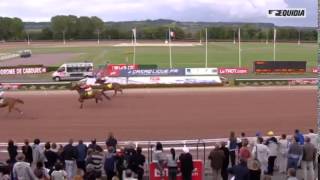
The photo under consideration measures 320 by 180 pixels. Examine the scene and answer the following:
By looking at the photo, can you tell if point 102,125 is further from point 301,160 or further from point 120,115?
point 301,160

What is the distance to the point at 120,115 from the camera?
90.5ft

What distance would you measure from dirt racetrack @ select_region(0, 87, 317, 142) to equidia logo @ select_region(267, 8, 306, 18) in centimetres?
1160

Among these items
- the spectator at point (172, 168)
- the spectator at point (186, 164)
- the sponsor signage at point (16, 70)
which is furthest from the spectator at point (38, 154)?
the sponsor signage at point (16, 70)

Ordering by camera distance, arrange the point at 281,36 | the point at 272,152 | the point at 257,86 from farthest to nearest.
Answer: the point at 281,36 → the point at 257,86 → the point at 272,152

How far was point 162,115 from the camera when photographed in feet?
91.0

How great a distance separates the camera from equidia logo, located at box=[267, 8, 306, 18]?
36.2 feet

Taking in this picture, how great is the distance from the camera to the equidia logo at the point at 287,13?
1103 cm

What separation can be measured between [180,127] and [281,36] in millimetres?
114589

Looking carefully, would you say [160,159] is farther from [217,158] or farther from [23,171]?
[23,171]

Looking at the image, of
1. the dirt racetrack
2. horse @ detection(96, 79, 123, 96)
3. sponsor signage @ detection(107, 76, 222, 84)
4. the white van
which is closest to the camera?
the dirt racetrack

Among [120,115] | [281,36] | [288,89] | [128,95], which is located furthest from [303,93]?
[281,36]

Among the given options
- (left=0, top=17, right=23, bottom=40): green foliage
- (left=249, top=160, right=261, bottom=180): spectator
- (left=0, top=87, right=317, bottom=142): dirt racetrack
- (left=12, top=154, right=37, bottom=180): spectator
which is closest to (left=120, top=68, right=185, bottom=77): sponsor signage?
(left=0, top=87, right=317, bottom=142): dirt racetrack

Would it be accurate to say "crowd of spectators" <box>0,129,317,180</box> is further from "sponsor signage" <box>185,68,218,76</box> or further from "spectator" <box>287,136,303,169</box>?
"sponsor signage" <box>185,68,218,76</box>

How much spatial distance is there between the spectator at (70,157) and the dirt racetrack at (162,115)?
25.9ft
